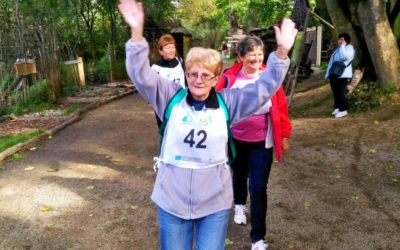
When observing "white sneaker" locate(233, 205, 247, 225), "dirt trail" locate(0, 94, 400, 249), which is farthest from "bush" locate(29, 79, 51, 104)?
"white sneaker" locate(233, 205, 247, 225)

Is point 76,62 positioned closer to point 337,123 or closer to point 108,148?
point 108,148

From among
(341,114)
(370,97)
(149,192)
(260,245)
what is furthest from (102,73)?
(260,245)

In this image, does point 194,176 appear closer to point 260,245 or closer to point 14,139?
point 260,245

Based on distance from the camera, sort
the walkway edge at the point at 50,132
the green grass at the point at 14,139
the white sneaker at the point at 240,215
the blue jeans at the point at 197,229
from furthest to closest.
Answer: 1. the green grass at the point at 14,139
2. the walkway edge at the point at 50,132
3. the white sneaker at the point at 240,215
4. the blue jeans at the point at 197,229

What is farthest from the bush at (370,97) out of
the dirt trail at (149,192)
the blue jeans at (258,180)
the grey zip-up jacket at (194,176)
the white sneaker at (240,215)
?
the grey zip-up jacket at (194,176)

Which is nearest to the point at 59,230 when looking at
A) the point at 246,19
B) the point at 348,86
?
the point at 348,86

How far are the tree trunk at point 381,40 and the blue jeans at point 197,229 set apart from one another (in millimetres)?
7872

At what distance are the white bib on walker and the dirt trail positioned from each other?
180 cm

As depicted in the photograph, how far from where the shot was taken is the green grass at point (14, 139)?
7798 millimetres

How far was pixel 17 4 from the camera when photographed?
12523 mm

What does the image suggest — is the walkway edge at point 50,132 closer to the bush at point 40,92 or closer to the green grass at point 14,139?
the green grass at point 14,139

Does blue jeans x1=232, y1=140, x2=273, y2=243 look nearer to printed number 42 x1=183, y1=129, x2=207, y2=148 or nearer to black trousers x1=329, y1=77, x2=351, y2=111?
printed number 42 x1=183, y1=129, x2=207, y2=148

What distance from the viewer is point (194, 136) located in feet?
8.01

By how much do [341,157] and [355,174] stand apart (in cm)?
79
